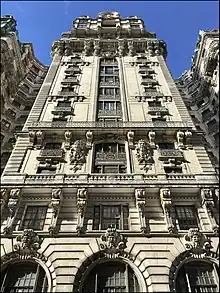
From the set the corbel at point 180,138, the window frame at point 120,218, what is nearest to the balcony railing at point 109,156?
the corbel at point 180,138

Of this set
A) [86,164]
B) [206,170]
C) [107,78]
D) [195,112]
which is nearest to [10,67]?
[107,78]

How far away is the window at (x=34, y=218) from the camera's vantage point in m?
19.0

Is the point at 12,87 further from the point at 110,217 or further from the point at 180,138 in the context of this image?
the point at 110,217

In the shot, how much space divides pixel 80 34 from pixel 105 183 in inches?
1528

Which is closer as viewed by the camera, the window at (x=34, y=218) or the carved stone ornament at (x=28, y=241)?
the carved stone ornament at (x=28, y=241)

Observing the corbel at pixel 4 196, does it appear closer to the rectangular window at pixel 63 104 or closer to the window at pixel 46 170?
the window at pixel 46 170

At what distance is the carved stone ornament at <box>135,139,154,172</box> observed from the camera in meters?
23.6

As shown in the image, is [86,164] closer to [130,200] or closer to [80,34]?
[130,200]

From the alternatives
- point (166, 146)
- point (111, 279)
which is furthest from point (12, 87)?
point (111, 279)

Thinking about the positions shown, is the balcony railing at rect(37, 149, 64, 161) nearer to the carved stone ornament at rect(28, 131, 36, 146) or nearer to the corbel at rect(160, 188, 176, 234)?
the carved stone ornament at rect(28, 131, 36, 146)

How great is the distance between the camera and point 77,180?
21.4 m

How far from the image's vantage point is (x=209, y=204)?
19.5m

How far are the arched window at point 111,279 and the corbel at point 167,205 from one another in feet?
12.2

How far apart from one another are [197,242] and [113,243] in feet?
15.7
